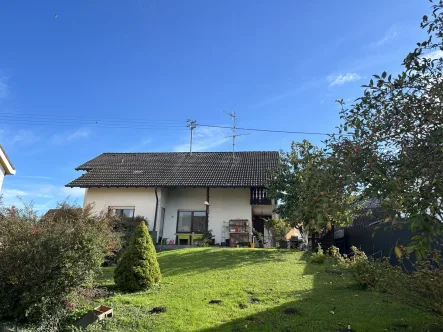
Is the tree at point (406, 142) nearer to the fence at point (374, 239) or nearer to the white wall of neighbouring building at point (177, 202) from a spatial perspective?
the fence at point (374, 239)

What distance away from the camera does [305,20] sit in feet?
35.5

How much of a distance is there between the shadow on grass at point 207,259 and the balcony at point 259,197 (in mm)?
5971

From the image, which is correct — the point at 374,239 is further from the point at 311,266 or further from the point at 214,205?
the point at 214,205

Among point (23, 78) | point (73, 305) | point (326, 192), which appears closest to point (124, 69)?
point (23, 78)

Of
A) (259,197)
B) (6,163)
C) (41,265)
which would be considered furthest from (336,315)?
(259,197)

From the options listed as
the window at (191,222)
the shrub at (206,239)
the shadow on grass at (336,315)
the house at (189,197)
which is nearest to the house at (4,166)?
the house at (189,197)

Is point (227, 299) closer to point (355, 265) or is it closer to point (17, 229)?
point (355, 265)

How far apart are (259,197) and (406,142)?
57.8 feet

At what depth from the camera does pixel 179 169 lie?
23.7 meters

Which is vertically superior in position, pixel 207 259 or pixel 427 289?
pixel 207 259

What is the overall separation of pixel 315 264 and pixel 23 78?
15.9m

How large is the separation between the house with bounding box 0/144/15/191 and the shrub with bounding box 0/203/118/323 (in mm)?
7631

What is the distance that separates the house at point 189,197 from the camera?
816 inches

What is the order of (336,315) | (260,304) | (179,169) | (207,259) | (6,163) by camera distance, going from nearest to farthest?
1. (336,315)
2. (260,304)
3. (207,259)
4. (6,163)
5. (179,169)
